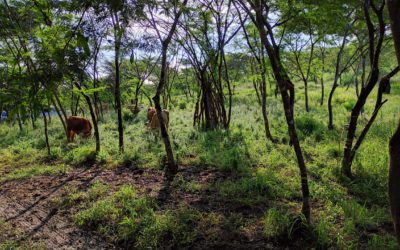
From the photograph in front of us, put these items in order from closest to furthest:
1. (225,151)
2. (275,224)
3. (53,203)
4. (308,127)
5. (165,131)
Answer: (275,224)
(53,203)
(165,131)
(225,151)
(308,127)

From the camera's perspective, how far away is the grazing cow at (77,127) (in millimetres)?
9953

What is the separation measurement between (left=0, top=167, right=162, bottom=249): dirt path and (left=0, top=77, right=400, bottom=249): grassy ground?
4.7 inches

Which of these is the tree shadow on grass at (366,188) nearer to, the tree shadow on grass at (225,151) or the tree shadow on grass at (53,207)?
the tree shadow on grass at (225,151)

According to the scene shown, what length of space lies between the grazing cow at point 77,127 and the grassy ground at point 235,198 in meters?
1.97

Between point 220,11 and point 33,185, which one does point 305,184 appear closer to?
point 33,185

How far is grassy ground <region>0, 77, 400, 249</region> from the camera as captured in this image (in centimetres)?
362

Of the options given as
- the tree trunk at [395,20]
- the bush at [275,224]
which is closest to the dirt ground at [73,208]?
the bush at [275,224]

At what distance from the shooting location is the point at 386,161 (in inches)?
222

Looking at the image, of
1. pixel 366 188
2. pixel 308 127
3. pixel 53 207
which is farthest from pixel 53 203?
pixel 308 127

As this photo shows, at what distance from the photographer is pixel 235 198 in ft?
15.1

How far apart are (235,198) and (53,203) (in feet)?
9.24

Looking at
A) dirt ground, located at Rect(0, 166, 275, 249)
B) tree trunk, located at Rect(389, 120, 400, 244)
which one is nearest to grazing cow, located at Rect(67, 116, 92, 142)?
dirt ground, located at Rect(0, 166, 275, 249)

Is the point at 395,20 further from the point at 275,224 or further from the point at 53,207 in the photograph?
the point at 53,207

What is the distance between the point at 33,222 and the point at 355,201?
4391mm
